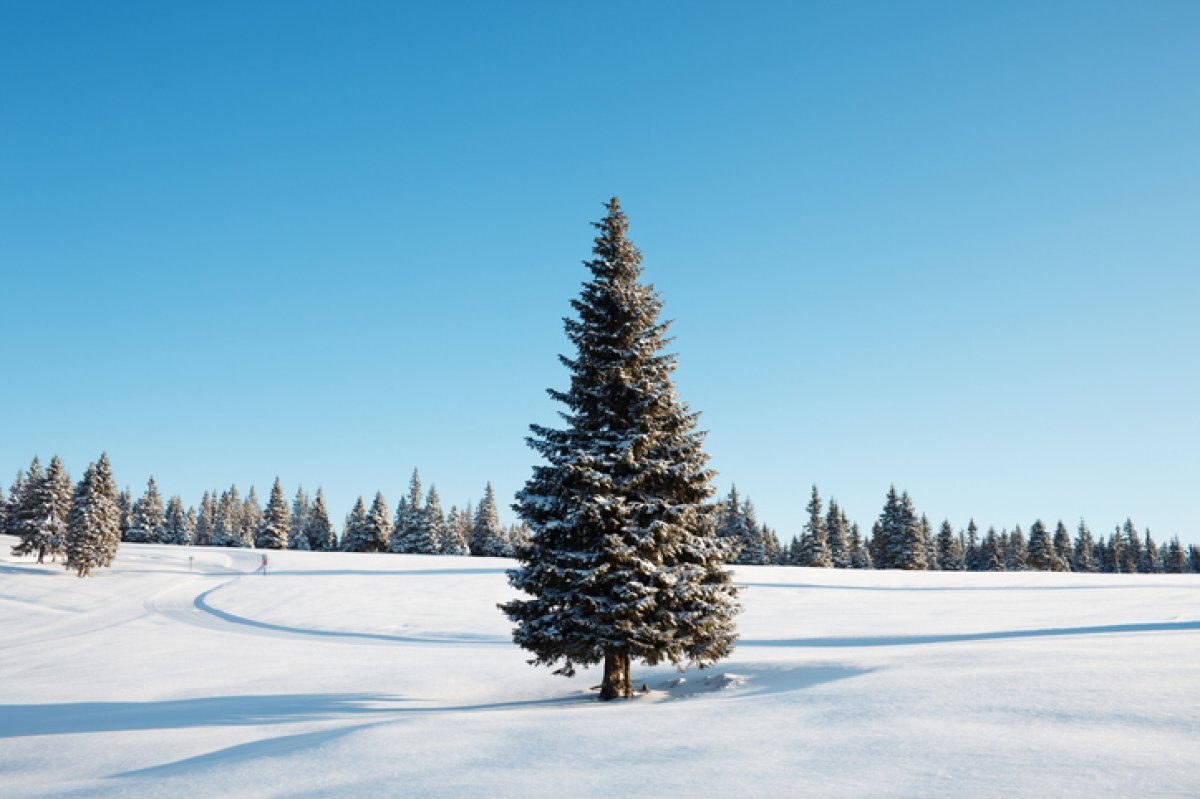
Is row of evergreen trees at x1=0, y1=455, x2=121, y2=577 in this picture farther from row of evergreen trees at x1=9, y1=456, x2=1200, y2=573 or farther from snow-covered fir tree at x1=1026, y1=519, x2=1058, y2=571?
snow-covered fir tree at x1=1026, y1=519, x2=1058, y2=571

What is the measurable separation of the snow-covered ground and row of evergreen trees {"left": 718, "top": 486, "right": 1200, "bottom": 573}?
29.4 m

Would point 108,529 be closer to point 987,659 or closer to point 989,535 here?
point 987,659

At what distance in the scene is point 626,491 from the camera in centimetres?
1683

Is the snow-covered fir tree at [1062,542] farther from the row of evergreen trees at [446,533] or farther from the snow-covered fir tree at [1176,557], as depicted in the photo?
the snow-covered fir tree at [1176,557]

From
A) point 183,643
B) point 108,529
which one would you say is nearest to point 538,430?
point 183,643

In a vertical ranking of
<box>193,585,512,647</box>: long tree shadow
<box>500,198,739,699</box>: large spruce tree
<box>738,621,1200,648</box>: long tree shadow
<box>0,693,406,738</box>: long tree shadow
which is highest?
<box>500,198,739,699</box>: large spruce tree

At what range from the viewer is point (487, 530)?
329ft

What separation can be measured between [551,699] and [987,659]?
9465 mm

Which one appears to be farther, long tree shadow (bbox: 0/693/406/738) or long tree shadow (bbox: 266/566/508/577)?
long tree shadow (bbox: 266/566/508/577)

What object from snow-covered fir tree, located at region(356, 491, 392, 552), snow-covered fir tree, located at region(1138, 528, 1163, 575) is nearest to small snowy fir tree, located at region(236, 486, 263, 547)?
snow-covered fir tree, located at region(356, 491, 392, 552)

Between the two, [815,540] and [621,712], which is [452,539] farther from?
[621,712]

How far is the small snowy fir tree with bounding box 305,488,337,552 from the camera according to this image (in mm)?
112750

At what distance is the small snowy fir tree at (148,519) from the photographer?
11225 centimetres

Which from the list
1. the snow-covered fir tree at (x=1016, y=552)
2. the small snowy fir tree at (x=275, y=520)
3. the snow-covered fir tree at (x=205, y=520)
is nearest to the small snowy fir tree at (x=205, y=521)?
the snow-covered fir tree at (x=205, y=520)
